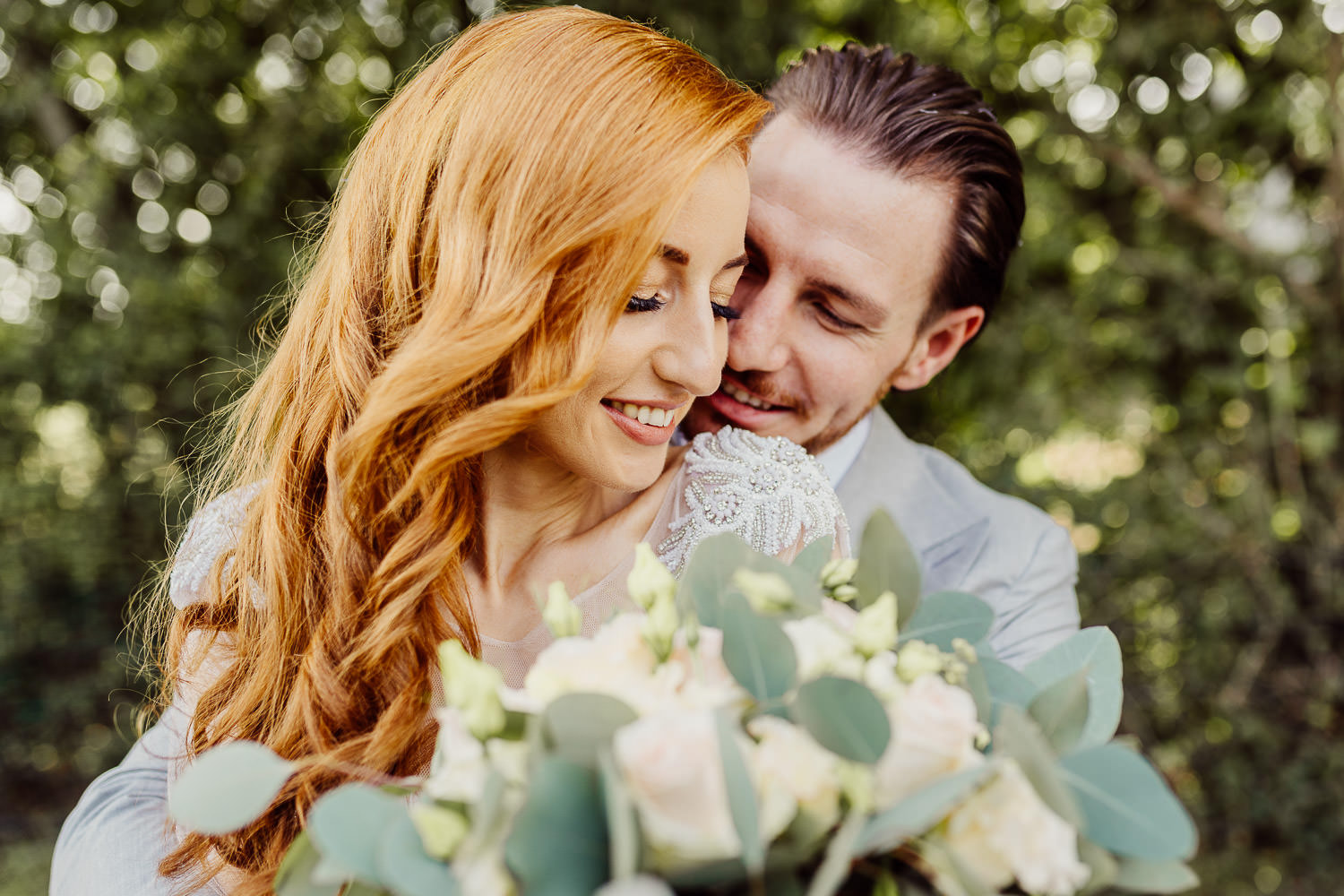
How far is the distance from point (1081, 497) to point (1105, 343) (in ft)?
2.33

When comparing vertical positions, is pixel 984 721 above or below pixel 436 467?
above

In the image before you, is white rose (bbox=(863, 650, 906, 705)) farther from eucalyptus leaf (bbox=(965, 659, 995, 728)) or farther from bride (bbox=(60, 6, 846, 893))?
bride (bbox=(60, 6, 846, 893))

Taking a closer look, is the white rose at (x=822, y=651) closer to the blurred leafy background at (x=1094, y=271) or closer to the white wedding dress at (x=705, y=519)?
the white wedding dress at (x=705, y=519)

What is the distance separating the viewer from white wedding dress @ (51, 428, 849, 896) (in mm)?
1723

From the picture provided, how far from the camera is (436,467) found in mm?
1550

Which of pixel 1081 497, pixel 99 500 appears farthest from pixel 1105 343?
pixel 99 500

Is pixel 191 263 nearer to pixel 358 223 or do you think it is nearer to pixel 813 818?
pixel 358 223

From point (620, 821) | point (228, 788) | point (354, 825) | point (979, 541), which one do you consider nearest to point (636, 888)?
point (620, 821)

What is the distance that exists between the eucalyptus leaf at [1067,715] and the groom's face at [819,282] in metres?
1.32

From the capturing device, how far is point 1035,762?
0.80 meters

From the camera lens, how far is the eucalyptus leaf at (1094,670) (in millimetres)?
970

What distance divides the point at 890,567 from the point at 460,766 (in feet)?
1.53

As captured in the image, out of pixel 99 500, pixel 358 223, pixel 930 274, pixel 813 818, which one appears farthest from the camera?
pixel 99 500

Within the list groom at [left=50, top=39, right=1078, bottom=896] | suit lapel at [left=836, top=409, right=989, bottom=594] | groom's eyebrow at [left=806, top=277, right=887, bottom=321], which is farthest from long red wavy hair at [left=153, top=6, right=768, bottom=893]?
suit lapel at [left=836, top=409, right=989, bottom=594]
